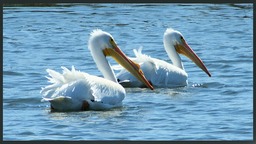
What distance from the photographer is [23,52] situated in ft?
36.2

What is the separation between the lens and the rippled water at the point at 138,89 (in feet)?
24.7

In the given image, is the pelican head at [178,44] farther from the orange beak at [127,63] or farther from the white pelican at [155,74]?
the orange beak at [127,63]

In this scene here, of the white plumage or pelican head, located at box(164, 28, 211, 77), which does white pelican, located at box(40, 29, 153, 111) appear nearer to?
the white plumage

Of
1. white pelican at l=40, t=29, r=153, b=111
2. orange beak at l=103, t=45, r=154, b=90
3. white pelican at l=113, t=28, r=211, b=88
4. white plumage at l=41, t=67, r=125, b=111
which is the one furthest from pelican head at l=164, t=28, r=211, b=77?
white plumage at l=41, t=67, r=125, b=111

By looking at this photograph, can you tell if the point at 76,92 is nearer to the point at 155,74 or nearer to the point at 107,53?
the point at 107,53

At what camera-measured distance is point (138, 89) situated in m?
9.33

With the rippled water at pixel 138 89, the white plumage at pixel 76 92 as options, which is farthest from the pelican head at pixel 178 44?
the white plumage at pixel 76 92

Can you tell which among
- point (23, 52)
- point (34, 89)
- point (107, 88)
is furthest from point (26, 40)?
point (107, 88)

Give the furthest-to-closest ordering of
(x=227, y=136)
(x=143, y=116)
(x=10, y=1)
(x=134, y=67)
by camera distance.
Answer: (x=134, y=67), (x=143, y=116), (x=227, y=136), (x=10, y=1)

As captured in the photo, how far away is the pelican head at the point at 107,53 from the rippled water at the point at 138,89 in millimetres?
242

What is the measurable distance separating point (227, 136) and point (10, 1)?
187 cm

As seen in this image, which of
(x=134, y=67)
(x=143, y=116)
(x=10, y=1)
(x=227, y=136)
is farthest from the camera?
(x=134, y=67)

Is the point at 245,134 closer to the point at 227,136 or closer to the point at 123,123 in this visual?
the point at 227,136

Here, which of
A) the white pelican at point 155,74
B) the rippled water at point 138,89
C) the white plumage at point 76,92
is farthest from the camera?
the white pelican at point 155,74
